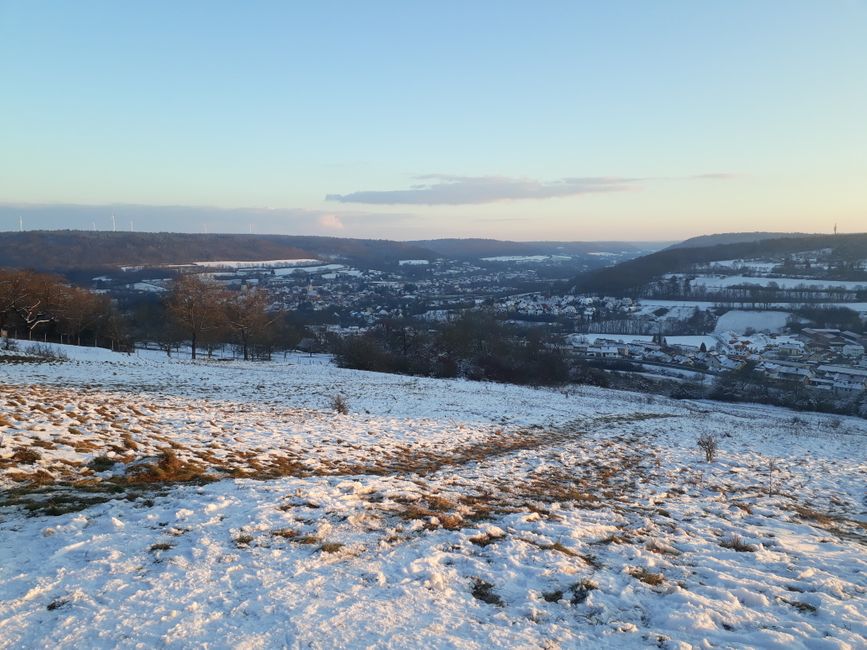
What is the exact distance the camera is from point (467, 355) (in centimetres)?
5106

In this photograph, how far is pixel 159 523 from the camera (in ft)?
20.2

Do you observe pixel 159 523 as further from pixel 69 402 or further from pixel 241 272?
pixel 241 272

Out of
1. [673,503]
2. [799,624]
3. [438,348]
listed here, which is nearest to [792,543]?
[673,503]

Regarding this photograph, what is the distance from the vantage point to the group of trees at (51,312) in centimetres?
3572

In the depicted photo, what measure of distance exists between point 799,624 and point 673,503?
4850mm

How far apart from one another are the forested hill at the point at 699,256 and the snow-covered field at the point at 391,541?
390 ft

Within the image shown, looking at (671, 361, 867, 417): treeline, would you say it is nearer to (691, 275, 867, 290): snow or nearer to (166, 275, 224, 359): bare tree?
(166, 275, 224, 359): bare tree

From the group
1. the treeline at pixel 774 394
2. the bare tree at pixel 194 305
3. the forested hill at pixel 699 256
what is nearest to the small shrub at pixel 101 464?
the bare tree at pixel 194 305

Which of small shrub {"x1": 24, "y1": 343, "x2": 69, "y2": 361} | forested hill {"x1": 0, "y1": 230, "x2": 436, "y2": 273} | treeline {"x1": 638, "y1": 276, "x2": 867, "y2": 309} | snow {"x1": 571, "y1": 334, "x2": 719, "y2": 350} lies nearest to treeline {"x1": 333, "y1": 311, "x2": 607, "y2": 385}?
snow {"x1": 571, "y1": 334, "x2": 719, "y2": 350}

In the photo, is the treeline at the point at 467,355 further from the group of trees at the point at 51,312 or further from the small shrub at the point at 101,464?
the small shrub at the point at 101,464

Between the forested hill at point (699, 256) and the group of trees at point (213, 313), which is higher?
the forested hill at point (699, 256)

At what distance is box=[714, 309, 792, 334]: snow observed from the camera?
79500 millimetres

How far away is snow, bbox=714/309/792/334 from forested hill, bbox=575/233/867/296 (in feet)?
116

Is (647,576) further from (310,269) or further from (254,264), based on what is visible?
(254,264)
